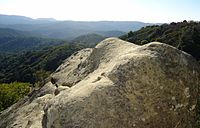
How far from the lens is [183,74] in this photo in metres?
11.0

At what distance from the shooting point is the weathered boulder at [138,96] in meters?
9.96

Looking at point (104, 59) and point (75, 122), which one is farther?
point (104, 59)

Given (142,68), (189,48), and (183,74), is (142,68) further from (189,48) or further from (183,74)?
(189,48)

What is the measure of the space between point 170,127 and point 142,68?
2.17 metres

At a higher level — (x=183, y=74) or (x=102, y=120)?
(x=183, y=74)

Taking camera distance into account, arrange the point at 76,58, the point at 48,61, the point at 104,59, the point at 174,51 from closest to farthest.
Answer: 1. the point at 174,51
2. the point at 104,59
3. the point at 76,58
4. the point at 48,61

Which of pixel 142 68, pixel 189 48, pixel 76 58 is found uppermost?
pixel 142 68

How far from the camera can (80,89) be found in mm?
10914

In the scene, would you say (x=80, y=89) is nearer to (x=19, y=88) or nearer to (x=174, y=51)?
(x=174, y=51)

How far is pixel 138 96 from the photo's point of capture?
1029 cm

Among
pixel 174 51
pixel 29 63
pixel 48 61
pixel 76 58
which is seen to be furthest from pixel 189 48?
pixel 29 63

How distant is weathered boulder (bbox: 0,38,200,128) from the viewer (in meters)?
9.96

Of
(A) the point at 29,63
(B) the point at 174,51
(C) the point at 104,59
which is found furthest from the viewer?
(A) the point at 29,63

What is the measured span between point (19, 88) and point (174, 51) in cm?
6249
